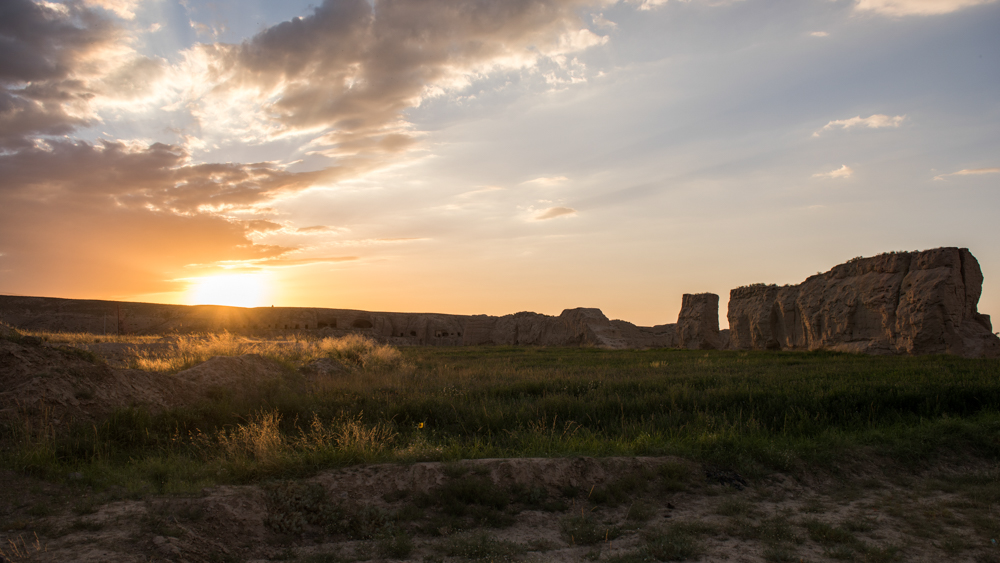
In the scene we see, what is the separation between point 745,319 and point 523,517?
95.5 ft

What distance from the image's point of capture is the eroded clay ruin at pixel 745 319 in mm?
Result: 19141

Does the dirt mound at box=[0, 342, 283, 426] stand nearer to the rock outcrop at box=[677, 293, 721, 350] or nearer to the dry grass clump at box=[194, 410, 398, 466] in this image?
the dry grass clump at box=[194, 410, 398, 466]

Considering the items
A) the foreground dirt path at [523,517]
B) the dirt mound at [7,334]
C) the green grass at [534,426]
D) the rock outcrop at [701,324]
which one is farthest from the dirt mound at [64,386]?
the rock outcrop at [701,324]

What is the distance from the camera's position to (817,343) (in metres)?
24.7

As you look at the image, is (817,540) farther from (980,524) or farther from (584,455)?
(584,455)

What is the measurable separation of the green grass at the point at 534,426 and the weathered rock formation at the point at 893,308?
19.6 feet

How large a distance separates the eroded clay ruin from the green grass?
642cm

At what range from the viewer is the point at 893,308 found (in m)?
20.6

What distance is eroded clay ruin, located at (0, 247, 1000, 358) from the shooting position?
62.8 feet

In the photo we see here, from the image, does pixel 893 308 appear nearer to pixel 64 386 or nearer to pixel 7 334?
pixel 64 386

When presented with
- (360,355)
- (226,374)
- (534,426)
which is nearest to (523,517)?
(534,426)

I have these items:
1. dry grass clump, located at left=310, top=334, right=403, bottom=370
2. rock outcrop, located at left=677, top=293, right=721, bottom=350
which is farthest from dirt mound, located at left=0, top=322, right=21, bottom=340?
rock outcrop, located at left=677, top=293, right=721, bottom=350

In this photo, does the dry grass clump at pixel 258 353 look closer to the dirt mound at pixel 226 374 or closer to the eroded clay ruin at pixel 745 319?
the dirt mound at pixel 226 374

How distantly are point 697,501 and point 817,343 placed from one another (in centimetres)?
2270
